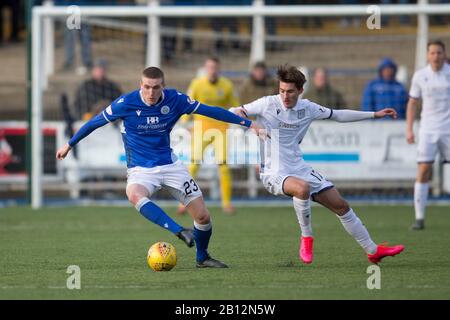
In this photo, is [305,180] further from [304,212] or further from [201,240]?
[201,240]

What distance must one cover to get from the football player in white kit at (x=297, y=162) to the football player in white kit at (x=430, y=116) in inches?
133

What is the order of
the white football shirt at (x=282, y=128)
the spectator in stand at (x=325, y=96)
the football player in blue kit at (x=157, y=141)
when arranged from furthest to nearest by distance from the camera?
the spectator in stand at (x=325, y=96), the white football shirt at (x=282, y=128), the football player in blue kit at (x=157, y=141)

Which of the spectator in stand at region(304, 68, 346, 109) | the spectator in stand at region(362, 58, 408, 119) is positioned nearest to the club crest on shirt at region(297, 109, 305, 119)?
the spectator in stand at region(362, 58, 408, 119)

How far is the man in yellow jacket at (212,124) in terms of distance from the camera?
50.8 feet

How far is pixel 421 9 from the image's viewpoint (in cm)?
1670

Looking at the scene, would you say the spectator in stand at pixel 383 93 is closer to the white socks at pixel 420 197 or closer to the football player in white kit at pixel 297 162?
the white socks at pixel 420 197

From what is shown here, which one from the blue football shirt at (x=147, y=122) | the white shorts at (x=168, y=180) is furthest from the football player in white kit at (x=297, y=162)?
the white shorts at (x=168, y=180)

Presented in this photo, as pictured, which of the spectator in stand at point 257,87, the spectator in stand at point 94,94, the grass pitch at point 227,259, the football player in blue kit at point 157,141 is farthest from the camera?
the spectator in stand at point 94,94

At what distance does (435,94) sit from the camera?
1306 cm

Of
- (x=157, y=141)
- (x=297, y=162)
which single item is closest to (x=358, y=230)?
(x=297, y=162)

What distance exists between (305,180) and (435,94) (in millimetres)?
4075

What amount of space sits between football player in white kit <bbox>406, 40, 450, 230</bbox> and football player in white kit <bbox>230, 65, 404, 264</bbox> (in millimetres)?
3378
